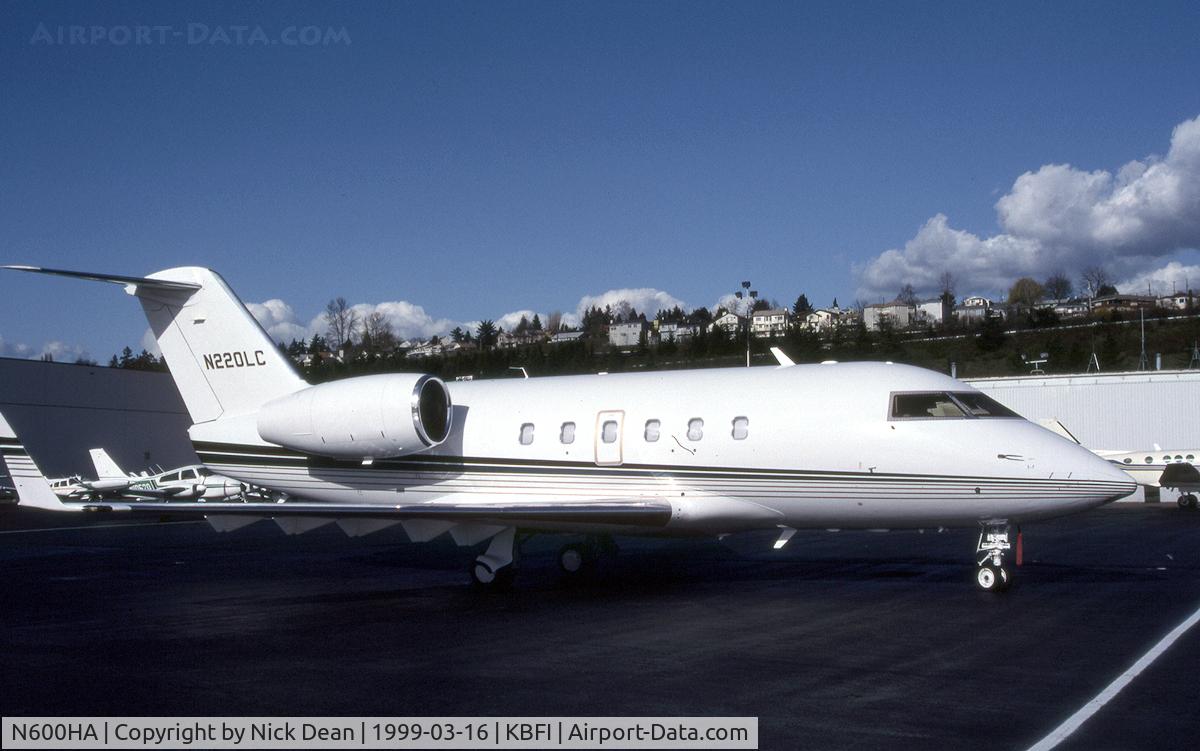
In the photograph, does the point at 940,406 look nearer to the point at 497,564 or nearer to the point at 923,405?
the point at 923,405

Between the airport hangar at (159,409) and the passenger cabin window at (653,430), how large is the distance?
3617 centimetres

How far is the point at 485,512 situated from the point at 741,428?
369 cm

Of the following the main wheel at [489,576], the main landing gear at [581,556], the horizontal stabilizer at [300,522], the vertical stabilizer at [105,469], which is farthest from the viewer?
the vertical stabilizer at [105,469]

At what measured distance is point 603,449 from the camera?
15.2 metres

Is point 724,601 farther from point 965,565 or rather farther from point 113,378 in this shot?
point 113,378

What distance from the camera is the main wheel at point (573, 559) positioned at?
1700cm

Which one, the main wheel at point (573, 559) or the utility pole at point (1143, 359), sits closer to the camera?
the main wheel at point (573, 559)

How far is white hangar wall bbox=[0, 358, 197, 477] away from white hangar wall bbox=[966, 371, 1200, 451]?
Answer: 41120 millimetres

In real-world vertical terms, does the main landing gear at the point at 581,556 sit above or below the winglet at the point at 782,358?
below

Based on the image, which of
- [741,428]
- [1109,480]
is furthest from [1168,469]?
[741,428]

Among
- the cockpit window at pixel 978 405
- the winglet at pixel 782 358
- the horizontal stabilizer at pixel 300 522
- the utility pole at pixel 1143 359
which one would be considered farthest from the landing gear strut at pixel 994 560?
the utility pole at pixel 1143 359

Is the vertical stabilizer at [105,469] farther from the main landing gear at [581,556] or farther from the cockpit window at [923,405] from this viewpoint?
the cockpit window at [923,405]

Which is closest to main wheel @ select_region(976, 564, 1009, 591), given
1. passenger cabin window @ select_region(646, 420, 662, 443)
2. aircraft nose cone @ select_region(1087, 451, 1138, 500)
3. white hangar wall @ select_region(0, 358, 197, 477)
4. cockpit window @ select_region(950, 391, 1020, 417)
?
aircraft nose cone @ select_region(1087, 451, 1138, 500)

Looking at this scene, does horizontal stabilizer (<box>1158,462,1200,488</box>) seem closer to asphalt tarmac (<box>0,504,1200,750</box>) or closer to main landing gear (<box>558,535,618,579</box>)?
asphalt tarmac (<box>0,504,1200,750</box>)
